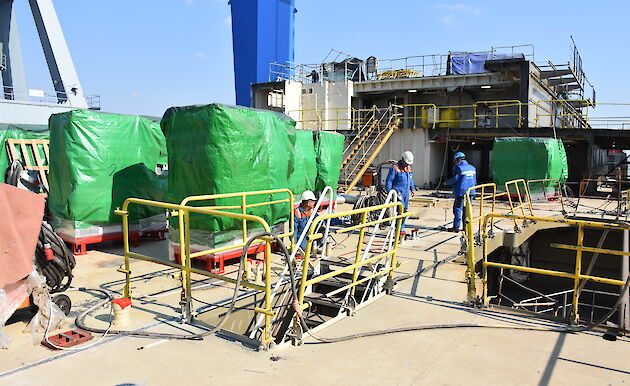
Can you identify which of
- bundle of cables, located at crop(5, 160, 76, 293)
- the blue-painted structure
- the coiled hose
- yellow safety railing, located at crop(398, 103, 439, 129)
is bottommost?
the coiled hose

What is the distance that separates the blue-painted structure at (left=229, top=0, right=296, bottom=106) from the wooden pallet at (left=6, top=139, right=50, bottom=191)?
80.7ft

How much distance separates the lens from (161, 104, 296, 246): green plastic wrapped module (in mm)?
7223

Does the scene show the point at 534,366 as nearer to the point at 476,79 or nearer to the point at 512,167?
the point at 512,167

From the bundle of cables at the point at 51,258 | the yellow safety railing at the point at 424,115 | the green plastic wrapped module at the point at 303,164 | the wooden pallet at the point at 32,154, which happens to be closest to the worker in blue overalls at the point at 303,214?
the green plastic wrapped module at the point at 303,164

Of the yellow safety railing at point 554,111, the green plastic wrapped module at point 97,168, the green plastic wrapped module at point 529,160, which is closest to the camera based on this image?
the green plastic wrapped module at point 97,168

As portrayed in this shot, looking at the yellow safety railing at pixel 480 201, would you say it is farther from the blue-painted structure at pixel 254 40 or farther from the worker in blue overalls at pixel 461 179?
the blue-painted structure at pixel 254 40

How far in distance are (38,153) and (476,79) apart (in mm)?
20849

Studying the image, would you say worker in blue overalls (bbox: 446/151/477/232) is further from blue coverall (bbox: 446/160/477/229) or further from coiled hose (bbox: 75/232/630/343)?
coiled hose (bbox: 75/232/630/343)

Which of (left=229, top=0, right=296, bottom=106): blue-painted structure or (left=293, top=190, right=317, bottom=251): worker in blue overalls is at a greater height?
(left=229, top=0, right=296, bottom=106): blue-painted structure

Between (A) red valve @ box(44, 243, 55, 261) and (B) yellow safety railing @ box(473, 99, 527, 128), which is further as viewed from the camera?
(B) yellow safety railing @ box(473, 99, 527, 128)

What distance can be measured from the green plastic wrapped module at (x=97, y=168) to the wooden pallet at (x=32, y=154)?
8.00ft

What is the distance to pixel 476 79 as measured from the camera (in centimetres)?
2427

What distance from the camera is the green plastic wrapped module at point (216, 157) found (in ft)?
23.7

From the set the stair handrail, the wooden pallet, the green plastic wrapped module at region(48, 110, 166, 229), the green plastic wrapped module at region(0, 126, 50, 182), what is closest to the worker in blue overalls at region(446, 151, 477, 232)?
the green plastic wrapped module at region(48, 110, 166, 229)
